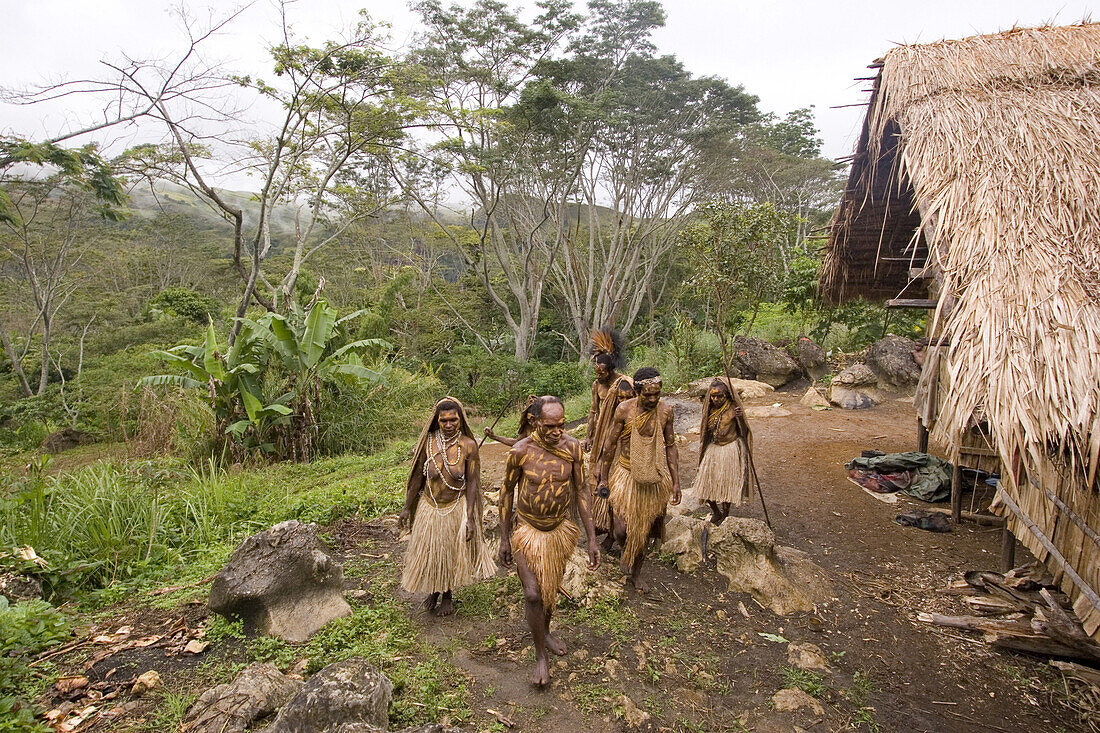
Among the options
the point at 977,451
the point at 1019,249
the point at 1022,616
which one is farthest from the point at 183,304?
the point at 1022,616

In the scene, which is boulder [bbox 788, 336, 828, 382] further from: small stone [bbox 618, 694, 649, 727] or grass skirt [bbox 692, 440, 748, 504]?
small stone [bbox 618, 694, 649, 727]

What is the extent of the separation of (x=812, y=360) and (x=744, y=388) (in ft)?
5.71

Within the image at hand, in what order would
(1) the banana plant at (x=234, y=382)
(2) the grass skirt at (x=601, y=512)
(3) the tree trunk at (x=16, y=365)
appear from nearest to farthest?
(2) the grass skirt at (x=601, y=512) → (1) the banana plant at (x=234, y=382) → (3) the tree trunk at (x=16, y=365)

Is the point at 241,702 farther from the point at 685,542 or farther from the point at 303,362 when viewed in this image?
the point at 303,362

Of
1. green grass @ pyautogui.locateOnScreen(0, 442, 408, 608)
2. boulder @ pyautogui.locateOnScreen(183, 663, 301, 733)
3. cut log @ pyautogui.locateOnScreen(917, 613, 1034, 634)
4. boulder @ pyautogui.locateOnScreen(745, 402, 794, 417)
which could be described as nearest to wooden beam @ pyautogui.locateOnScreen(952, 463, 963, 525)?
cut log @ pyautogui.locateOnScreen(917, 613, 1034, 634)

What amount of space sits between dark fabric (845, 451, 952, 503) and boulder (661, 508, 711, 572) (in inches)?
114

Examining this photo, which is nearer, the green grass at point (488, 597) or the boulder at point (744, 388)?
the green grass at point (488, 597)

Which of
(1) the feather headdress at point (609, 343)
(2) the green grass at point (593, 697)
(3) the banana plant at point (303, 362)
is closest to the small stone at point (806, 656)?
(2) the green grass at point (593, 697)

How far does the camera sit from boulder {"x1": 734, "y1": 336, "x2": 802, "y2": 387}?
11.9m

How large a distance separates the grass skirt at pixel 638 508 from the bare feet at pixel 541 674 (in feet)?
4.09

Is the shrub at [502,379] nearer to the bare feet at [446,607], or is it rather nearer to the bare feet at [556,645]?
the bare feet at [446,607]

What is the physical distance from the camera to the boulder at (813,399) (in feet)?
34.1

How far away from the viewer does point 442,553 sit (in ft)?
12.4

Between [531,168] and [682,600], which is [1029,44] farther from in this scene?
[531,168]
